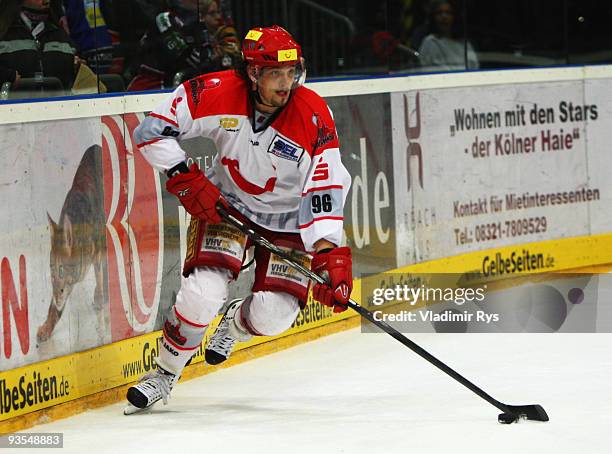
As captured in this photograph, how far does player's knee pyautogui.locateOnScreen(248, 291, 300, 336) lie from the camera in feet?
16.4

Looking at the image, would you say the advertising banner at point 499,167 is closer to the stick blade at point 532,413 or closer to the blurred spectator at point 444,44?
the blurred spectator at point 444,44

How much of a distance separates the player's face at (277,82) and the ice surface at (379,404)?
1141 millimetres

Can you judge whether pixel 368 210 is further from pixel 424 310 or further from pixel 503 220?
pixel 503 220

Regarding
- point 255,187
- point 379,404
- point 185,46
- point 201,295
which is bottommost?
point 379,404

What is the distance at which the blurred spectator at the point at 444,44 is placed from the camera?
773 cm

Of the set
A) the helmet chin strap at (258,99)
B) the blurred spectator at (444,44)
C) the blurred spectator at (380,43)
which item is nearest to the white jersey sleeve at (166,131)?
the helmet chin strap at (258,99)

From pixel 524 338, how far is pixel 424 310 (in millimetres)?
801

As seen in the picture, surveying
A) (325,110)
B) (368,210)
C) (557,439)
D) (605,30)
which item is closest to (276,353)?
(368,210)

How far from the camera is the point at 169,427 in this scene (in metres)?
4.71

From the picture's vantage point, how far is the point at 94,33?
17.7 ft

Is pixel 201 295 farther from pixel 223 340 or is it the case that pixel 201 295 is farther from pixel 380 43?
pixel 380 43

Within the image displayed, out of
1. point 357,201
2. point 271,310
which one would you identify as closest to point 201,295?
point 271,310

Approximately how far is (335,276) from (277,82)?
0.71 m

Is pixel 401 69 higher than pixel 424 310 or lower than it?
higher
